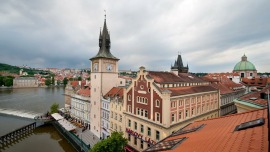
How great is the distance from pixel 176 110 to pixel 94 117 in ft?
71.2

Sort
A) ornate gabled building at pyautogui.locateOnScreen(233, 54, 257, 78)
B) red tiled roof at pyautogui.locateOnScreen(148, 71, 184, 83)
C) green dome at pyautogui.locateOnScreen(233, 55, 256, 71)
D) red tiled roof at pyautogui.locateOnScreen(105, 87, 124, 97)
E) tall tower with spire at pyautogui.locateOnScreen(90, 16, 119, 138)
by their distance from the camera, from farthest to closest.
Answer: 1. green dome at pyautogui.locateOnScreen(233, 55, 256, 71)
2. ornate gabled building at pyautogui.locateOnScreen(233, 54, 257, 78)
3. tall tower with spire at pyautogui.locateOnScreen(90, 16, 119, 138)
4. red tiled roof at pyautogui.locateOnScreen(105, 87, 124, 97)
5. red tiled roof at pyautogui.locateOnScreen(148, 71, 184, 83)

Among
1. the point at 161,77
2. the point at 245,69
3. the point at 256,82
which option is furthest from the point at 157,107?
the point at 245,69

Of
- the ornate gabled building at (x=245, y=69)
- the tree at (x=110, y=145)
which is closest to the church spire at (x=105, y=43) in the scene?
the tree at (x=110, y=145)

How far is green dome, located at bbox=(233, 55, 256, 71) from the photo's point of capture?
96.3 meters

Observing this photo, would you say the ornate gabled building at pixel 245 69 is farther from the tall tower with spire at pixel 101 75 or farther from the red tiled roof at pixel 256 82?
the tall tower with spire at pixel 101 75

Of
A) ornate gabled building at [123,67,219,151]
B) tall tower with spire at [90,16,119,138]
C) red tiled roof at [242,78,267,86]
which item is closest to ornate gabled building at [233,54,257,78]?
red tiled roof at [242,78,267,86]

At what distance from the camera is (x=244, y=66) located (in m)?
97.2

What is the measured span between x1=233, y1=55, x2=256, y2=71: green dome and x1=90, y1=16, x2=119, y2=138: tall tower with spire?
90.9 metres

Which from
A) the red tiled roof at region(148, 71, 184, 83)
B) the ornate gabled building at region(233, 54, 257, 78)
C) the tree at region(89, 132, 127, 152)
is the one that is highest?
the ornate gabled building at region(233, 54, 257, 78)

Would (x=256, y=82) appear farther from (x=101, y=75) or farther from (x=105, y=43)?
(x=101, y=75)

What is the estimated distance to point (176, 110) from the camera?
26078 mm

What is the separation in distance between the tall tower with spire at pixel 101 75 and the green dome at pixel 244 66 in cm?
9087

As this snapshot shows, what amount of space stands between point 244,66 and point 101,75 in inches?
3773

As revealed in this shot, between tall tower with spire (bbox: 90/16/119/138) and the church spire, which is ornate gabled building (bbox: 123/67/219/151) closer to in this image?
tall tower with spire (bbox: 90/16/119/138)
